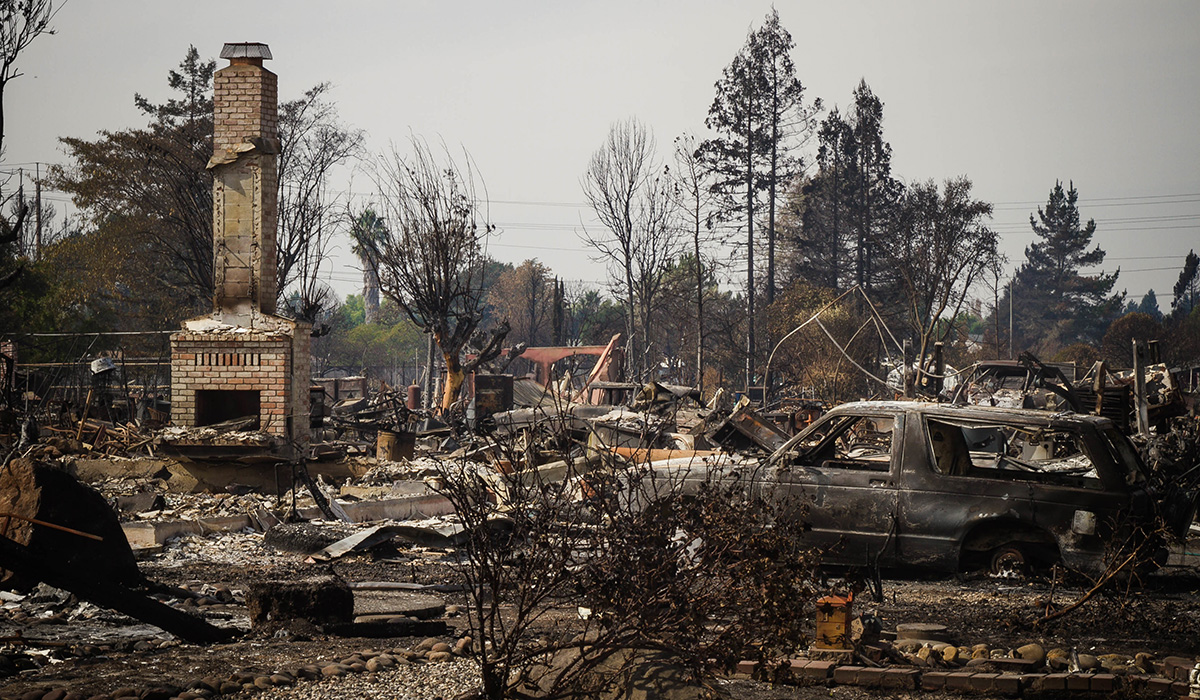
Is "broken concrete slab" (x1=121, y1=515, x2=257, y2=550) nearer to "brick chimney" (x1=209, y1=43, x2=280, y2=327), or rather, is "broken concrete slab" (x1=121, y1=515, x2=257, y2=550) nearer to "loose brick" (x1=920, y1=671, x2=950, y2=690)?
"brick chimney" (x1=209, y1=43, x2=280, y2=327)

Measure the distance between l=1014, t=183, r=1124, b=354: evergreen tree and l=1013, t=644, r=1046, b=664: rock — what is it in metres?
77.3

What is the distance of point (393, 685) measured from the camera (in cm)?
512

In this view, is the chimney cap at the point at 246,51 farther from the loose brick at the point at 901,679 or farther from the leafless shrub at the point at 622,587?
the loose brick at the point at 901,679

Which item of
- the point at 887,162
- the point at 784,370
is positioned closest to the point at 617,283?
the point at 784,370

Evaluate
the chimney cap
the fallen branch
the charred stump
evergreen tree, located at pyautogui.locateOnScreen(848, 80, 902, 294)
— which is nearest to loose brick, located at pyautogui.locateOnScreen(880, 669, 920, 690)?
the fallen branch

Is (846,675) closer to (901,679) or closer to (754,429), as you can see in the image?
(901,679)

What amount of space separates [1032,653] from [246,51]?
40.8 ft

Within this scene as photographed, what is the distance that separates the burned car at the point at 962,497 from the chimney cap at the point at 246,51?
9381 millimetres

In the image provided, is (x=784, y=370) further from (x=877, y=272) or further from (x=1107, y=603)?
(x=1107, y=603)

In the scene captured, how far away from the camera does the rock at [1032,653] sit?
18.4ft

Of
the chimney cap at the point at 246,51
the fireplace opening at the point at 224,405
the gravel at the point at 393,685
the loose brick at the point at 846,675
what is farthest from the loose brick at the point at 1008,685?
the chimney cap at the point at 246,51

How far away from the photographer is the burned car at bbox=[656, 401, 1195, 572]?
7531mm

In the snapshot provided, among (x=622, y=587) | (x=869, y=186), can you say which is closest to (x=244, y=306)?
(x=622, y=587)

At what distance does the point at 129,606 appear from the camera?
611 cm
